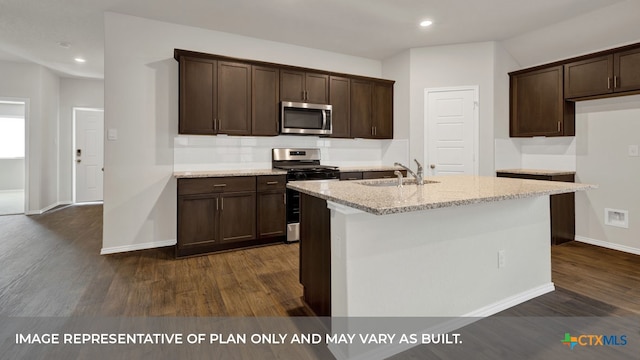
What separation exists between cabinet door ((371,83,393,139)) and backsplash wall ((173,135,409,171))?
254mm

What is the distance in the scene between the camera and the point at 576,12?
349 cm

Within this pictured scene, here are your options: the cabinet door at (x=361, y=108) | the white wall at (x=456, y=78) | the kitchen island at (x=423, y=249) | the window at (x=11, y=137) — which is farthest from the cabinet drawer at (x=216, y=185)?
the window at (x=11, y=137)

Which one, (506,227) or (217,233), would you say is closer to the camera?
(506,227)

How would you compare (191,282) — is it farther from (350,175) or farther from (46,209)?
(46,209)

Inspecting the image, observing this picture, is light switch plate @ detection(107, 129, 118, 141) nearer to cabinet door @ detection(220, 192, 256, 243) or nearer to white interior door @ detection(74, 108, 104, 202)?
cabinet door @ detection(220, 192, 256, 243)

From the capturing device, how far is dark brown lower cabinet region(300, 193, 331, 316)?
198 centimetres

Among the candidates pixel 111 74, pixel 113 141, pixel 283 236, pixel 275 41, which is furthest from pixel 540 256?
pixel 111 74

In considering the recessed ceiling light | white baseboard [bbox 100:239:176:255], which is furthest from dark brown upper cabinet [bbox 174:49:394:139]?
white baseboard [bbox 100:239:176:255]

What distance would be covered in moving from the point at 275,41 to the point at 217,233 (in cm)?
269

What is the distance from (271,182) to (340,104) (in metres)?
1.61

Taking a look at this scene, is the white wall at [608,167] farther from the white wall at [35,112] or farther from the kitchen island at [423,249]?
the white wall at [35,112]

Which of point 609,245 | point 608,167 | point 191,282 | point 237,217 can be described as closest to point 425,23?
point 608,167

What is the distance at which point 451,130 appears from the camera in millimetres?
4578

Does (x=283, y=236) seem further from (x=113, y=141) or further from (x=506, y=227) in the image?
(x=506, y=227)
